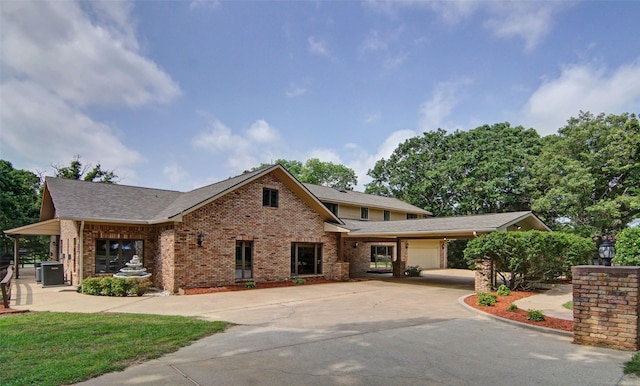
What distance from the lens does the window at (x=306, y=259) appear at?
17953 mm

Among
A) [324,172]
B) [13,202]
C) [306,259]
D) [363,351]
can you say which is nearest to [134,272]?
[306,259]

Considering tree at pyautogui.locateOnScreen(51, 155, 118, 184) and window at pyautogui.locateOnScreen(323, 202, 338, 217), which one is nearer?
window at pyautogui.locateOnScreen(323, 202, 338, 217)

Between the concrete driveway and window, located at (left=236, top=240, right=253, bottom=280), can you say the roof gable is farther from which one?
the concrete driveway

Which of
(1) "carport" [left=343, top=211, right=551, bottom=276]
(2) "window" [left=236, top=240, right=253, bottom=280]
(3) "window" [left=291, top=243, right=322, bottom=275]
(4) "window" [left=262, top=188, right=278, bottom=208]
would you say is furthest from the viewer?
(3) "window" [left=291, top=243, right=322, bottom=275]

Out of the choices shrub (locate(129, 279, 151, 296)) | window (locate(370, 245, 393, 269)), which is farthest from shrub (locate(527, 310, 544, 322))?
window (locate(370, 245, 393, 269))

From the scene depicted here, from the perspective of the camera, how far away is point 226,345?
6348 mm

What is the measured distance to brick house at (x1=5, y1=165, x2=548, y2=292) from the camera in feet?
46.4

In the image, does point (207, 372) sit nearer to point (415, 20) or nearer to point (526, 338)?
point (526, 338)

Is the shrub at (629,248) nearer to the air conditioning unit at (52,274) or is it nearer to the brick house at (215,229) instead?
the brick house at (215,229)

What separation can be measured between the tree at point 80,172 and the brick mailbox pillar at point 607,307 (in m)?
35.4

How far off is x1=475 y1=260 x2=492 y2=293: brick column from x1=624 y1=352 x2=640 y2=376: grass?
8175 mm

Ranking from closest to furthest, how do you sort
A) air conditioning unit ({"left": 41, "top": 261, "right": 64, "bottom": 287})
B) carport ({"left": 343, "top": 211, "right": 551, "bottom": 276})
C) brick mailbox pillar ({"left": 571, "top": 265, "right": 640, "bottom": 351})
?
brick mailbox pillar ({"left": 571, "top": 265, "right": 640, "bottom": 351}) → carport ({"left": 343, "top": 211, "right": 551, "bottom": 276}) → air conditioning unit ({"left": 41, "top": 261, "right": 64, "bottom": 287})

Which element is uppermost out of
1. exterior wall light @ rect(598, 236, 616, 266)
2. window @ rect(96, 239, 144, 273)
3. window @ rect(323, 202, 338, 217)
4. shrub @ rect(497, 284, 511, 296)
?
window @ rect(323, 202, 338, 217)

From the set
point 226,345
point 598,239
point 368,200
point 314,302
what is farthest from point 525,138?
point 226,345
